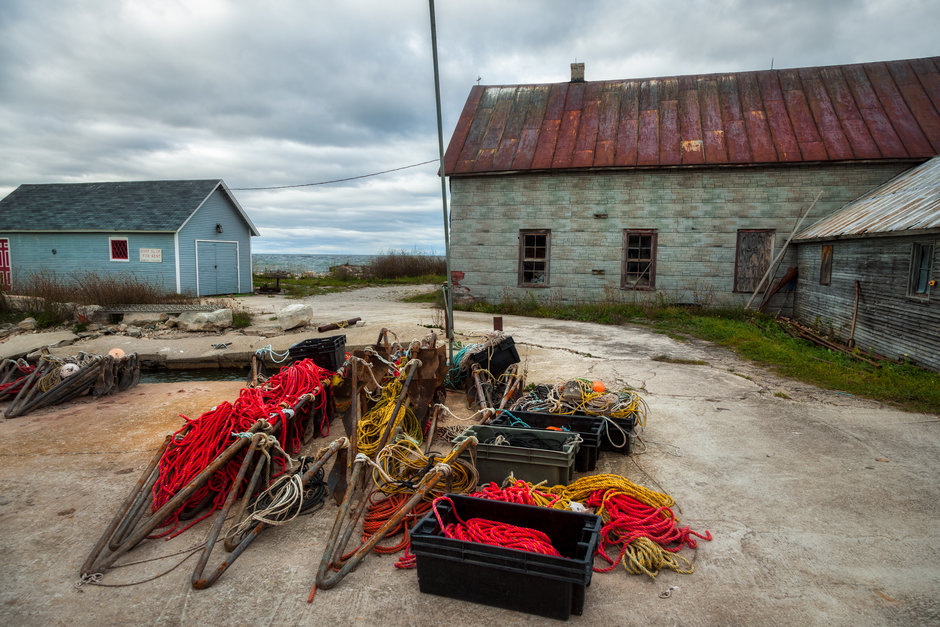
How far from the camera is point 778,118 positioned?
14703 mm

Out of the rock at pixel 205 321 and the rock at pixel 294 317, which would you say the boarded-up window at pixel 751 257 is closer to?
the rock at pixel 294 317

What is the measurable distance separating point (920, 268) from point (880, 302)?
3.25 ft

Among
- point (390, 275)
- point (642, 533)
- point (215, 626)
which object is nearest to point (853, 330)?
point (642, 533)

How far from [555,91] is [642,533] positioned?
655 inches

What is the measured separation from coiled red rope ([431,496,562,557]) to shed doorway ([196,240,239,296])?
2154 centimetres

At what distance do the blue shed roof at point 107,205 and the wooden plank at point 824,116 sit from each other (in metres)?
21.5

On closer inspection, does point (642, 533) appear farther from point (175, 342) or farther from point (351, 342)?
point (175, 342)

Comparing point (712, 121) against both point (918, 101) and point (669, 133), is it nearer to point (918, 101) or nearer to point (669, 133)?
point (669, 133)

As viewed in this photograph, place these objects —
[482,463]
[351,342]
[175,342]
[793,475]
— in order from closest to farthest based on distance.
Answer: [482,463] < [793,475] < [351,342] < [175,342]

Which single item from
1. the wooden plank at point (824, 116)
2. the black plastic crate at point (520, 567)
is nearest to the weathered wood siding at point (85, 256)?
the black plastic crate at point (520, 567)

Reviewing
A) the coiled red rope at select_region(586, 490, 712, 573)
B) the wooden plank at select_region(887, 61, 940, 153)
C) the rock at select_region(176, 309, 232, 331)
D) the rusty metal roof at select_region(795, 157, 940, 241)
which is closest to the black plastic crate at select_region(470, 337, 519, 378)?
the coiled red rope at select_region(586, 490, 712, 573)

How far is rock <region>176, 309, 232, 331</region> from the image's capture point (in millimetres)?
11867

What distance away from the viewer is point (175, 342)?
34.3 feet

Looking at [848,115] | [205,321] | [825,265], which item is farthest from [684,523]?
[848,115]
